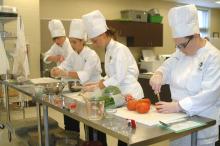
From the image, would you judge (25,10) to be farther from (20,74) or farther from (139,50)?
(139,50)

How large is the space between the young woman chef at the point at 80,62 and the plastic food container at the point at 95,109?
37.3 inches

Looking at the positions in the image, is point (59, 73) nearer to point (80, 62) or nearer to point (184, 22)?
point (80, 62)

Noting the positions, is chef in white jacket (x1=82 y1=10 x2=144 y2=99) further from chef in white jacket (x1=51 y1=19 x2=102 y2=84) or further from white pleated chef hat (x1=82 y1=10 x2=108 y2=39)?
chef in white jacket (x1=51 y1=19 x2=102 y2=84)

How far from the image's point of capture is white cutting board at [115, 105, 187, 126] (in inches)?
52.8

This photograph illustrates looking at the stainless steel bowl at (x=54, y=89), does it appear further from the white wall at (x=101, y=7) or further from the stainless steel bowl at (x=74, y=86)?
the white wall at (x=101, y=7)

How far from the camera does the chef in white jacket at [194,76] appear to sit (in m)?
1.38

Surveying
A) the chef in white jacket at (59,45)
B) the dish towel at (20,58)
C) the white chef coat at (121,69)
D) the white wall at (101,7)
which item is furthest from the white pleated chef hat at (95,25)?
the white wall at (101,7)

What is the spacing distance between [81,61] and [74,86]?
43cm

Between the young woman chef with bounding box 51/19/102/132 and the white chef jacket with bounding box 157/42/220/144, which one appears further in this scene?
the young woman chef with bounding box 51/19/102/132

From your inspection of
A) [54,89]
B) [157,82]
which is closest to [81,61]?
[54,89]

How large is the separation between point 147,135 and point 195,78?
18.4 inches

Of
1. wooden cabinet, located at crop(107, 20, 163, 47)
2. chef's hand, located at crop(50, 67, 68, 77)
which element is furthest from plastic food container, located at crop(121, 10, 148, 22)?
chef's hand, located at crop(50, 67, 68, 77)

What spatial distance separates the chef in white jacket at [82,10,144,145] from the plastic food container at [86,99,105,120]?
0.46 m

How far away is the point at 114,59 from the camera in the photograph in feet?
6.42
